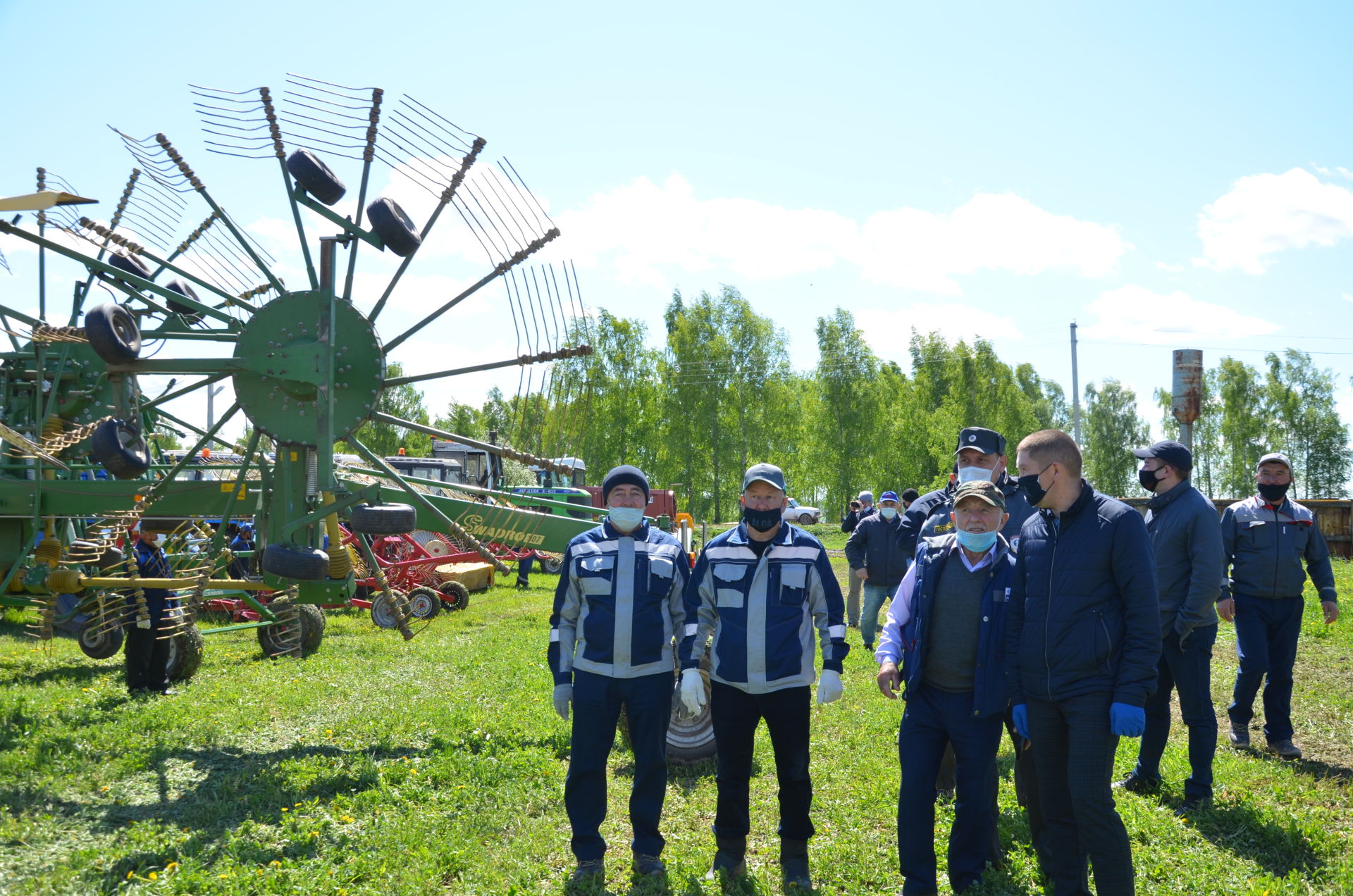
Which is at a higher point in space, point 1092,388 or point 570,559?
point 1092,388

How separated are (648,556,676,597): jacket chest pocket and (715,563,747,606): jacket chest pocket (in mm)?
307

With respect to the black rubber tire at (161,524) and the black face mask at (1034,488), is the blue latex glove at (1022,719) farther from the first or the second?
the black rubber tire at (161,524)

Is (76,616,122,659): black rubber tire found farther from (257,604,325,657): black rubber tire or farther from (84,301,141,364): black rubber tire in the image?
(84,301,141,364): black rubber tire

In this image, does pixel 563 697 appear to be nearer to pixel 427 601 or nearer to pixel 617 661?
pixel 617 661

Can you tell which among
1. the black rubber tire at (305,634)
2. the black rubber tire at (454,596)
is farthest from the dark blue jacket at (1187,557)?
the black rubber tire at (454,596)

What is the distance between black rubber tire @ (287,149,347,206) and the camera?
6285mm

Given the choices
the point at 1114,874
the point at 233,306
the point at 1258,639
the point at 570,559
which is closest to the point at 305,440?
the point at 233,306

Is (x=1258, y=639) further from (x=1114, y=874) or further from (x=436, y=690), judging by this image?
(x=436, y=690)

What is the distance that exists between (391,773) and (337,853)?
130 centimetres

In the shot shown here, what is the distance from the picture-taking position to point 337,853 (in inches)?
187

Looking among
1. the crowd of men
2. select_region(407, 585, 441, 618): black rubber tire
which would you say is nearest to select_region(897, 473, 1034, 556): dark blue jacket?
the crowd of men

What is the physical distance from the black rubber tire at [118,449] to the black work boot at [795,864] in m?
4.91

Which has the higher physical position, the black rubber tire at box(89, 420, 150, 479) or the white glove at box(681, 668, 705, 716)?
the black rubber tire at box(89, 420, 150, 479)

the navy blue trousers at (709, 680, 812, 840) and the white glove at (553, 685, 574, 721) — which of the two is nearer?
the navy blue trousers at (709, 680, 812, 840)
